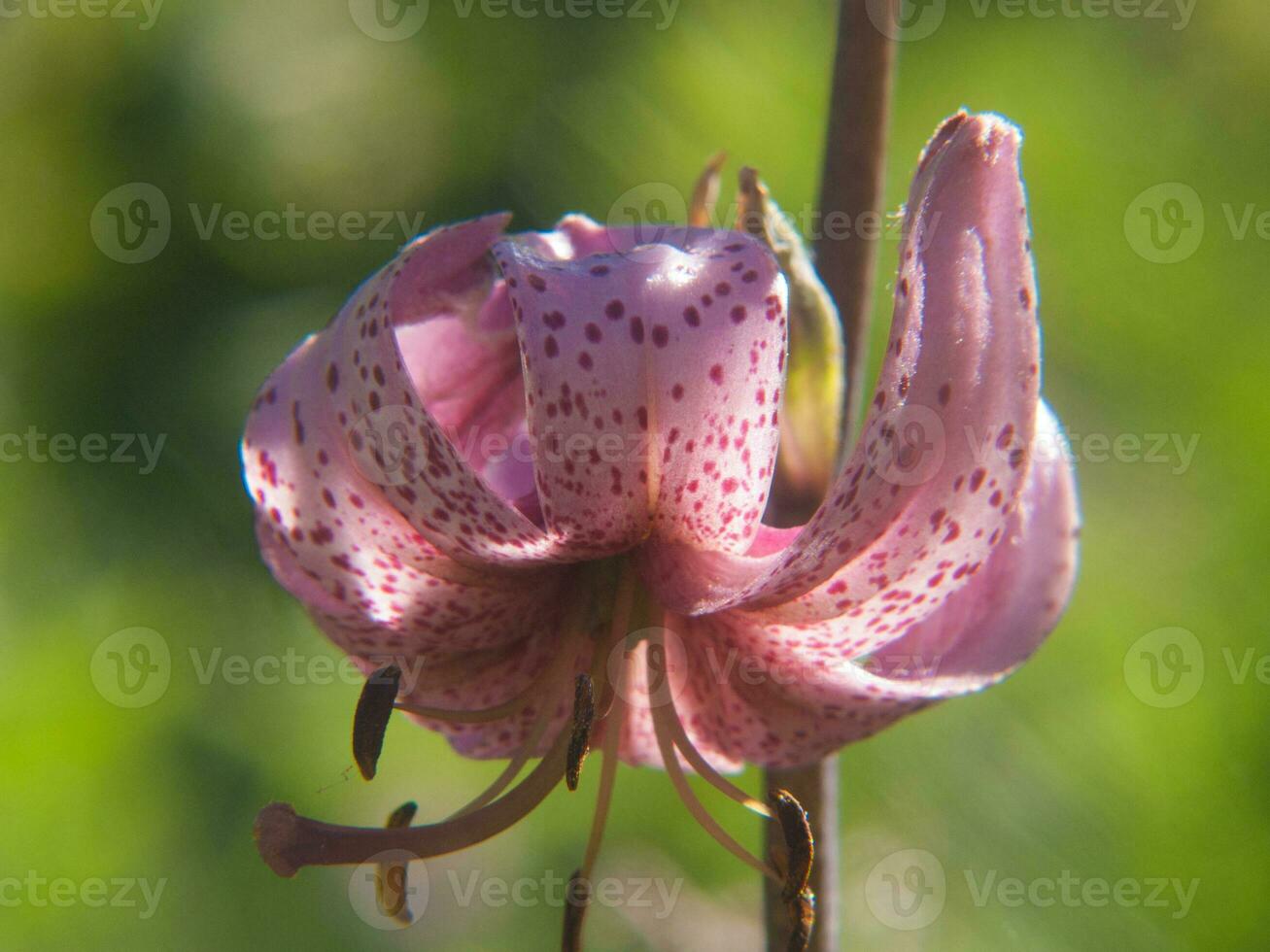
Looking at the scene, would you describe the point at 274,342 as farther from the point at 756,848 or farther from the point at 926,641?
the point at 926,641

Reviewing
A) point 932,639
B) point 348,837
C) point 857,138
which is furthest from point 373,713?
point 857,138

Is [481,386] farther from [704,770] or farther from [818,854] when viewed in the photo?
[818,854]

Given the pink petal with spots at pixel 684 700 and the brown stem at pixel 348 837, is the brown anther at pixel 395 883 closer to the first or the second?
the brown stem at pixel 348 837

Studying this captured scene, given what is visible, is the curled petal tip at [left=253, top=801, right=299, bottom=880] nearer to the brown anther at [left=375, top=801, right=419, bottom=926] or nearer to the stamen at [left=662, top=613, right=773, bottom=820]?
the brown anther at [left=375, top=801, right=419, bottom=926]

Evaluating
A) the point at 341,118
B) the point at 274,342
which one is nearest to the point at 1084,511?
A: the point at 274,342

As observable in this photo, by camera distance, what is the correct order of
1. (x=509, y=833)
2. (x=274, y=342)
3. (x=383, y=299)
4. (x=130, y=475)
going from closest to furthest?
(x=383, y=299), (x=509, y=833), (x=130, y=475), (x=274, y=342)
